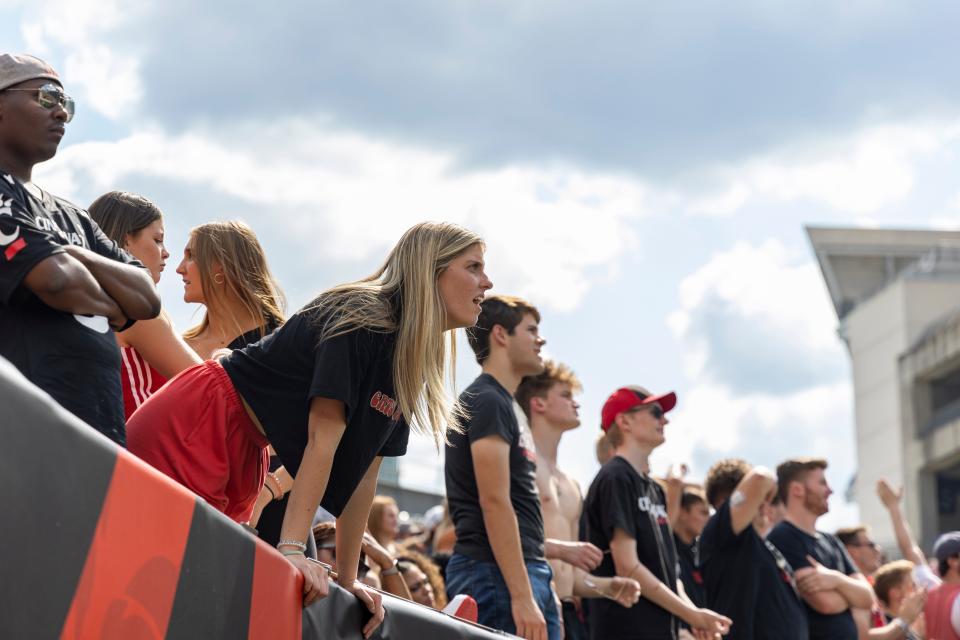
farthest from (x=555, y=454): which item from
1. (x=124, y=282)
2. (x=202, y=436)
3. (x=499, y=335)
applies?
(x=124, y=282)

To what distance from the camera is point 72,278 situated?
8.72 feet

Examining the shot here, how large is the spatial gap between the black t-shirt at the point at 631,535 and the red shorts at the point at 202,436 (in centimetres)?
277

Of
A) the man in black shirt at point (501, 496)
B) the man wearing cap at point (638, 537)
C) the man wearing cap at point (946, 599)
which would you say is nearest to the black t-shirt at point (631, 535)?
the man wearing cap at point (638, 537)

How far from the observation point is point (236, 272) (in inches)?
166

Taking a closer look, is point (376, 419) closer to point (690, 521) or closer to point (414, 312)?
point (414, 312)

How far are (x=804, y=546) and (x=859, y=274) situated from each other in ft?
173

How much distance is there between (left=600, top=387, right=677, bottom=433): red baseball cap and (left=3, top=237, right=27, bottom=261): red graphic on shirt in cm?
394

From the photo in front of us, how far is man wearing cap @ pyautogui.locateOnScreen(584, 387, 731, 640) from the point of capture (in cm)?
571

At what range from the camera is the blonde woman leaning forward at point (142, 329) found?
3.54 meters

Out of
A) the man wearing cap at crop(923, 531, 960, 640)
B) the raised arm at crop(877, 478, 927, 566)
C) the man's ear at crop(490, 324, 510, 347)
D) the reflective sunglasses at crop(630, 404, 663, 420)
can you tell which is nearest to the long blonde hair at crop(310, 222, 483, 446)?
the man's ear at crop(490, 324, 510, 347)

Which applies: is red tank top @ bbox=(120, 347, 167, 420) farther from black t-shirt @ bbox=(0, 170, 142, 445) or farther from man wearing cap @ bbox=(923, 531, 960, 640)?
man wearing cap @ bbox=(923, 531, 960, 640)

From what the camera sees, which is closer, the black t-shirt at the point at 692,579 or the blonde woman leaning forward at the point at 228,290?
the blonde woman leaning forward at the point at 228,290

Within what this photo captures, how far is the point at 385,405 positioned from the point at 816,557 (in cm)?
460

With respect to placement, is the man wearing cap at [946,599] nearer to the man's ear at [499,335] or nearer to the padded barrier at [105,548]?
the man's ear at [499,335]
